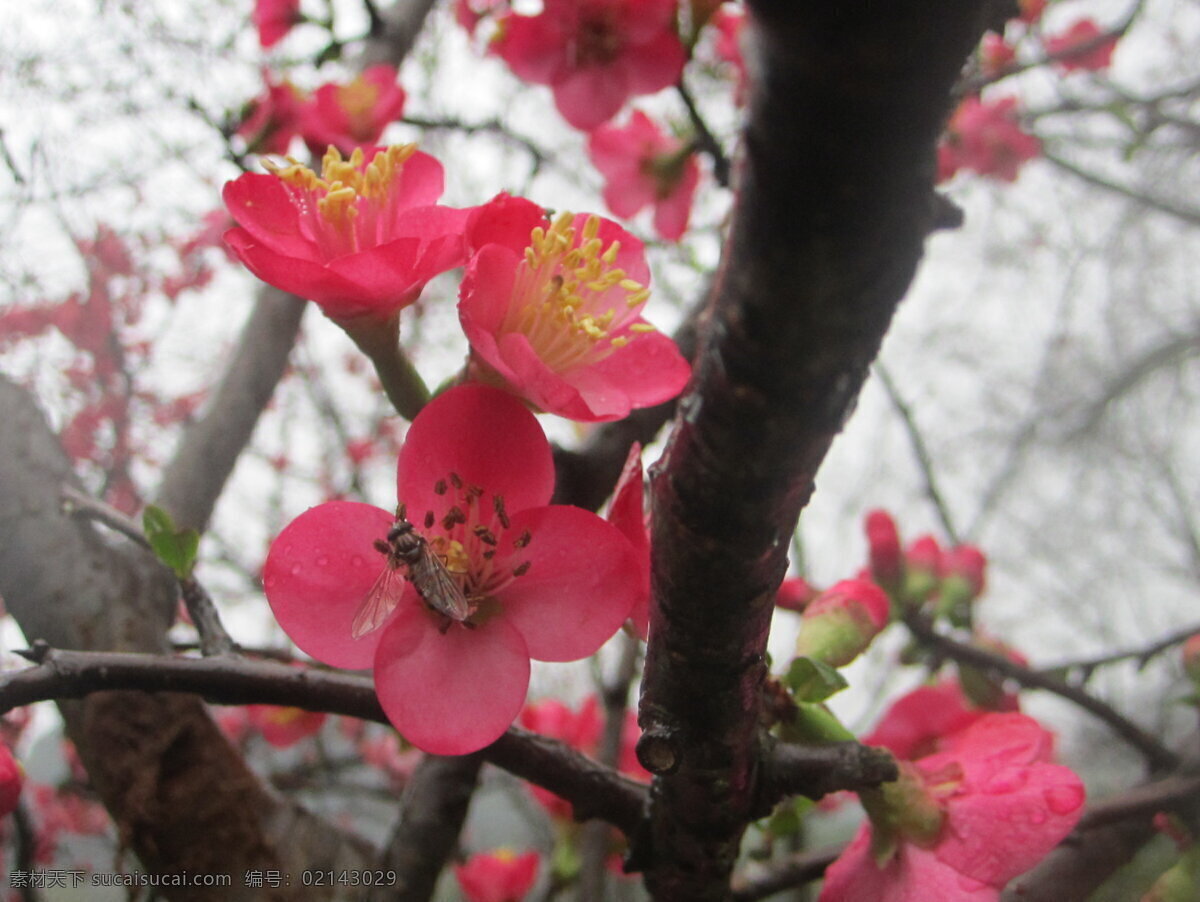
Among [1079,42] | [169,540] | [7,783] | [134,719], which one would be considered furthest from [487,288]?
[1079,42]

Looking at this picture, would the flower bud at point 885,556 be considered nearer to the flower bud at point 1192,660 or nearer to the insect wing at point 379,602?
the flower bud at point 1192,660

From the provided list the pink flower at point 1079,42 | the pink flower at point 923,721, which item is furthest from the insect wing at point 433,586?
the pink flower at point 1079,42

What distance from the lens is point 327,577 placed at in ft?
1.34

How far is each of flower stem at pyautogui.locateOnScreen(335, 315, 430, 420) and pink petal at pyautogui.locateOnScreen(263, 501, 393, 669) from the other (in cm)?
10

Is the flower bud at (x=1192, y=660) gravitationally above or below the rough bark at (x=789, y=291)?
above

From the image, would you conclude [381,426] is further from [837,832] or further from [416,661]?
[416,661]

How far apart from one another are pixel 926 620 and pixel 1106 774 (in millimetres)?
2942

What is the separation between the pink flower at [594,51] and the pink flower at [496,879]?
3.67 feet

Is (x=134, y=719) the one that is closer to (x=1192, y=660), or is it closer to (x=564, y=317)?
(x=564, y=317)

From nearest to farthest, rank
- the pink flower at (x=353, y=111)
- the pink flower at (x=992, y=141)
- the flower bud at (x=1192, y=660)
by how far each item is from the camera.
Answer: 1. the flower bud at (x=1192, y=660)
2. the pink flower at (x=353, y=111)
3. the pink flower at (x=992, y=141)

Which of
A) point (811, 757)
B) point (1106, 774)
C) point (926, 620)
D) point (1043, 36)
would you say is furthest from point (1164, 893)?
point (1106, 774)

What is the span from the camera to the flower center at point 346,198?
470 millimetres

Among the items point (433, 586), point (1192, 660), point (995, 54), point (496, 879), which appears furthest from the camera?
point (995, 54)

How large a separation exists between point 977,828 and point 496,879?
2.96 feet
